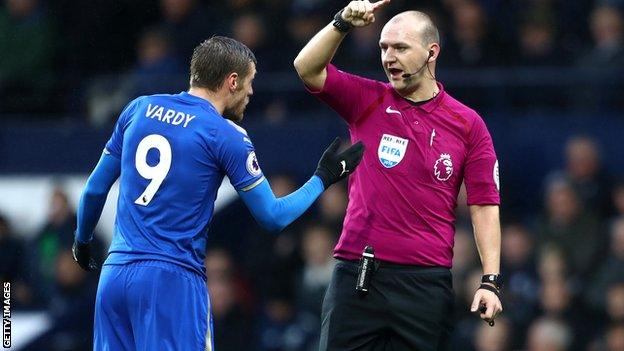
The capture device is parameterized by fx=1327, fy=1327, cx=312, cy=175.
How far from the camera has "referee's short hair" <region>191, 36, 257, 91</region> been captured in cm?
630

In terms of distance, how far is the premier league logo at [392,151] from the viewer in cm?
680

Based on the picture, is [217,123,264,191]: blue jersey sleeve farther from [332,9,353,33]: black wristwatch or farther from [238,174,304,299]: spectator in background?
[238,174,304,299]: spectator in background

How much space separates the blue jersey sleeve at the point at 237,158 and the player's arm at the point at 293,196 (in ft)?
0.18

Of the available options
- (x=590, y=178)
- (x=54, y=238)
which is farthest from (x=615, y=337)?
(x=54, y=238)

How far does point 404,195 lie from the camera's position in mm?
6766

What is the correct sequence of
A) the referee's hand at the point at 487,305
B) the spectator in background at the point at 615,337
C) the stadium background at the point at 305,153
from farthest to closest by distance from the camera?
the stadium background at the point at 305,153 → the spectator in background at the point at 615,337 → the referee's hand at the point at 487,305

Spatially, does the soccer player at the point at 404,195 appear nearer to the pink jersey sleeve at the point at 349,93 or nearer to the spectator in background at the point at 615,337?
the pink jersey sleeve at the point at 349,93

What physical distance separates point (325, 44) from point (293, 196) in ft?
2.72

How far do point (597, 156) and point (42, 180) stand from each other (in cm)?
519

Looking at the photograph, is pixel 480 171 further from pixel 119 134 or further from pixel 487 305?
pixel 119 134

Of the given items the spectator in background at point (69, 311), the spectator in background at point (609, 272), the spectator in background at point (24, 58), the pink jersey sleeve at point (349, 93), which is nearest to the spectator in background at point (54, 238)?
the spectator in background at point (69, 311)

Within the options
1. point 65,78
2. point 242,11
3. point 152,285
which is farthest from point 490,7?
point 152,285

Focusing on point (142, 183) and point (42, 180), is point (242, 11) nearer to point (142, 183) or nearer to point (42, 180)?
point (42, 180)

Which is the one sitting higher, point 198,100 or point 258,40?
point 258,40
